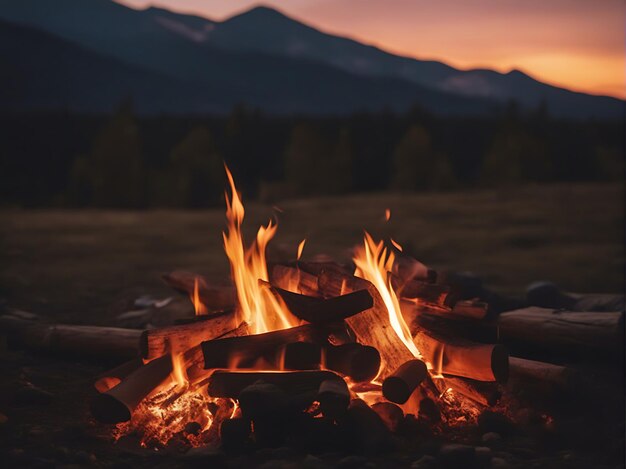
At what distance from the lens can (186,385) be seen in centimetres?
443

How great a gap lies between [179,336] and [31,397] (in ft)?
3.45

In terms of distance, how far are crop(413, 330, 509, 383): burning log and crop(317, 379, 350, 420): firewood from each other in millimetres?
816

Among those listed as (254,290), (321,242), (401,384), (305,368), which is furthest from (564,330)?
(321,242)

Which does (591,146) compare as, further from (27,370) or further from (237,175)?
(27,370)

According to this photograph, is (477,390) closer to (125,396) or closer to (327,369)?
(327,369)

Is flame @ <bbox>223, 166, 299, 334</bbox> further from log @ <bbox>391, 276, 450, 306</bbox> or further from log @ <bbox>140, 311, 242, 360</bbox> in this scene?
log @ <bbox>391, 276, 450, 306</bbox>

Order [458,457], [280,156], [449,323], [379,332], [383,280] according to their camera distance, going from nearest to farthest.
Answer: [458,457], [379,332], [449,323], [383,280], [280,156]

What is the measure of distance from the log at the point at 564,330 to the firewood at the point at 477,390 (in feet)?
3.29

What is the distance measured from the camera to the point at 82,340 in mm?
5547

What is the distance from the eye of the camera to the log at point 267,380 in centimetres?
398

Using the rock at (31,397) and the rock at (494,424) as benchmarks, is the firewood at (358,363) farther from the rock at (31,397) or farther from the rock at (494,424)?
Answer: the rock at (31,397)

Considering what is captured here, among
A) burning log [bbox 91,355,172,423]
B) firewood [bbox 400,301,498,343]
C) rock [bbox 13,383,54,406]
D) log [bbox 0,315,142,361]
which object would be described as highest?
firewood [bbox 400,301,498,343]

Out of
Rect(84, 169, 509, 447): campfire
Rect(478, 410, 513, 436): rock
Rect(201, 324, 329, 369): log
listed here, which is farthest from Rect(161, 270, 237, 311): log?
Rect(478, 410, 513, 436): rock

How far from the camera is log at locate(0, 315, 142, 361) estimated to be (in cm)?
548
